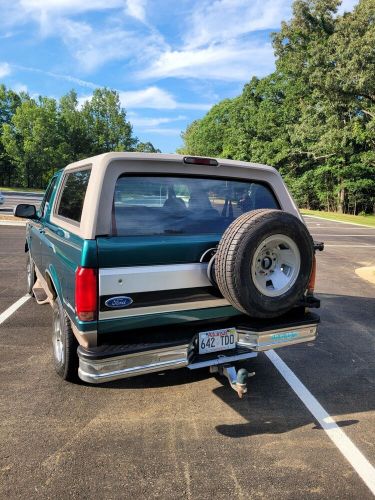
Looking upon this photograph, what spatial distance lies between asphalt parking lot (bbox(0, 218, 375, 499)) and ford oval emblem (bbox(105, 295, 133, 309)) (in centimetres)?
97

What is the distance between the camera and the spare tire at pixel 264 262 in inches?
113

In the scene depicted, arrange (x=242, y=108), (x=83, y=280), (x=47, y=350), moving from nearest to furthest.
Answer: (x=83, y=280)
(x=47, y=350)
(x=242, y=108)

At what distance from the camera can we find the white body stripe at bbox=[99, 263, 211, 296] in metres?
2.74

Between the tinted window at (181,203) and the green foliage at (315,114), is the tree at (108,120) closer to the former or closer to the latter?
the green foliage at (315,114)

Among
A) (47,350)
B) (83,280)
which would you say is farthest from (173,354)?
(47,350)

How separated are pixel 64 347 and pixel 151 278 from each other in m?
1.09

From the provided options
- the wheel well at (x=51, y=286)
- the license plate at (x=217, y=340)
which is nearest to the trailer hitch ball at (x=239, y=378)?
the license plate at (x=217, y=340)

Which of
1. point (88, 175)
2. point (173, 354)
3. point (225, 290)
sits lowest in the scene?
point (173, 354)

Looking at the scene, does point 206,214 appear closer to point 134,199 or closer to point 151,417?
point 134,199

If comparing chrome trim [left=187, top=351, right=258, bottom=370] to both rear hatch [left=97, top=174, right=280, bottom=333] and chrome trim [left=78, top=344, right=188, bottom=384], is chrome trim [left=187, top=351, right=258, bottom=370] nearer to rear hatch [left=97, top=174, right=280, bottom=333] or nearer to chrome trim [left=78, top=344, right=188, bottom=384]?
chrome trim [left=78, top=344, right=188, bottom=384]

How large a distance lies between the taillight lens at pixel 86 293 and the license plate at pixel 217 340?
0.84 m

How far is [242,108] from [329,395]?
51812 millimetres

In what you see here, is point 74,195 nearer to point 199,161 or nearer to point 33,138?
point 199,161

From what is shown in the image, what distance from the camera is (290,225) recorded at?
3.05 meters
